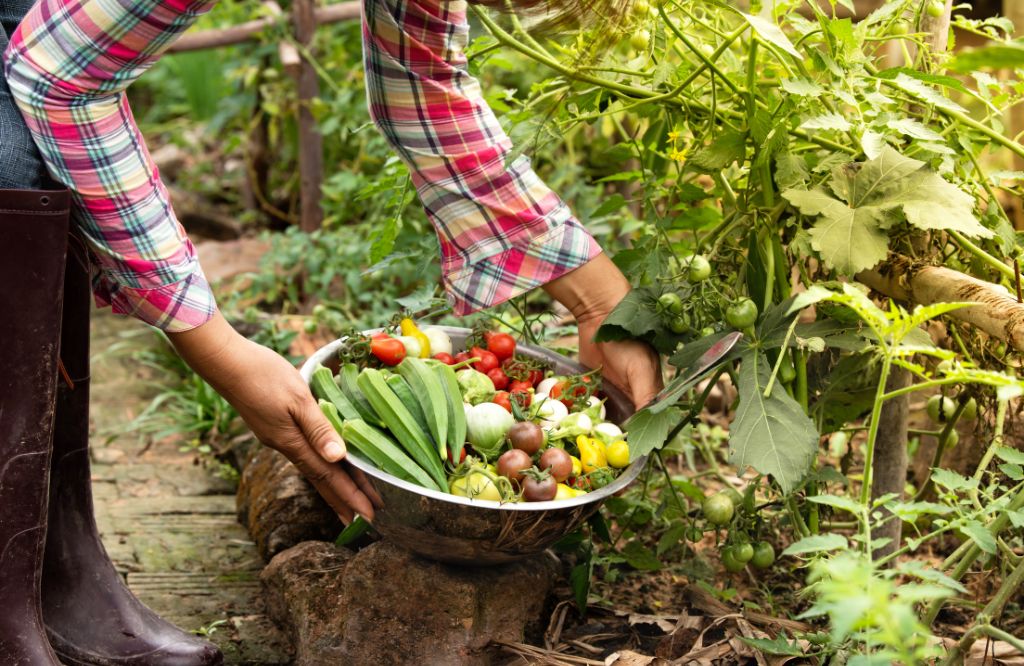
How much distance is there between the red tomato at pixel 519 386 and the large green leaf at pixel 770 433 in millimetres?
493

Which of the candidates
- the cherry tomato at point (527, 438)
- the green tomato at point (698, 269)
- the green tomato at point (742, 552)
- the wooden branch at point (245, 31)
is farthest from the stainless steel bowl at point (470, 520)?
the wooden branch at point (245, 31)

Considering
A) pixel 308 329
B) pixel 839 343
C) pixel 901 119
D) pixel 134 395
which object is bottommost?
pixel 134 395

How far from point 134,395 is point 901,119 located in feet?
9.51

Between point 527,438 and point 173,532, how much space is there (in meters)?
1.33

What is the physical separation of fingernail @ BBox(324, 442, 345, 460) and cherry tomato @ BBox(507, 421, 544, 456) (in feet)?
1.09

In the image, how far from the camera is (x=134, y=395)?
385 cm

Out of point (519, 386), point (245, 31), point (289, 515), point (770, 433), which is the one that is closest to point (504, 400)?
point (519, 386)

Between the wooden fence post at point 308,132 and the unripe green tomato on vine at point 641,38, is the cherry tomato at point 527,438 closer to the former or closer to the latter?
the unripe green tomato on vine at point 641,38

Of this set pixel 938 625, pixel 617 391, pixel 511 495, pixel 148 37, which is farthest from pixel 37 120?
pixel 938 625

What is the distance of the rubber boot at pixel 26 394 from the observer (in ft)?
6.15

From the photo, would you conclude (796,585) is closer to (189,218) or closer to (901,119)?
(901,119)

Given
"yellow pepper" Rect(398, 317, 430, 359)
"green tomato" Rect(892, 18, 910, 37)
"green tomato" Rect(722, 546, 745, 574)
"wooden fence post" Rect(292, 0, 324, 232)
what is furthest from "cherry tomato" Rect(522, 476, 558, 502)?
"wooden fence post" Rect(292, 0, 324, 232)

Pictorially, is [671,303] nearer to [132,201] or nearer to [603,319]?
[603,319]

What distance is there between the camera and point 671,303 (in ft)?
6.82
